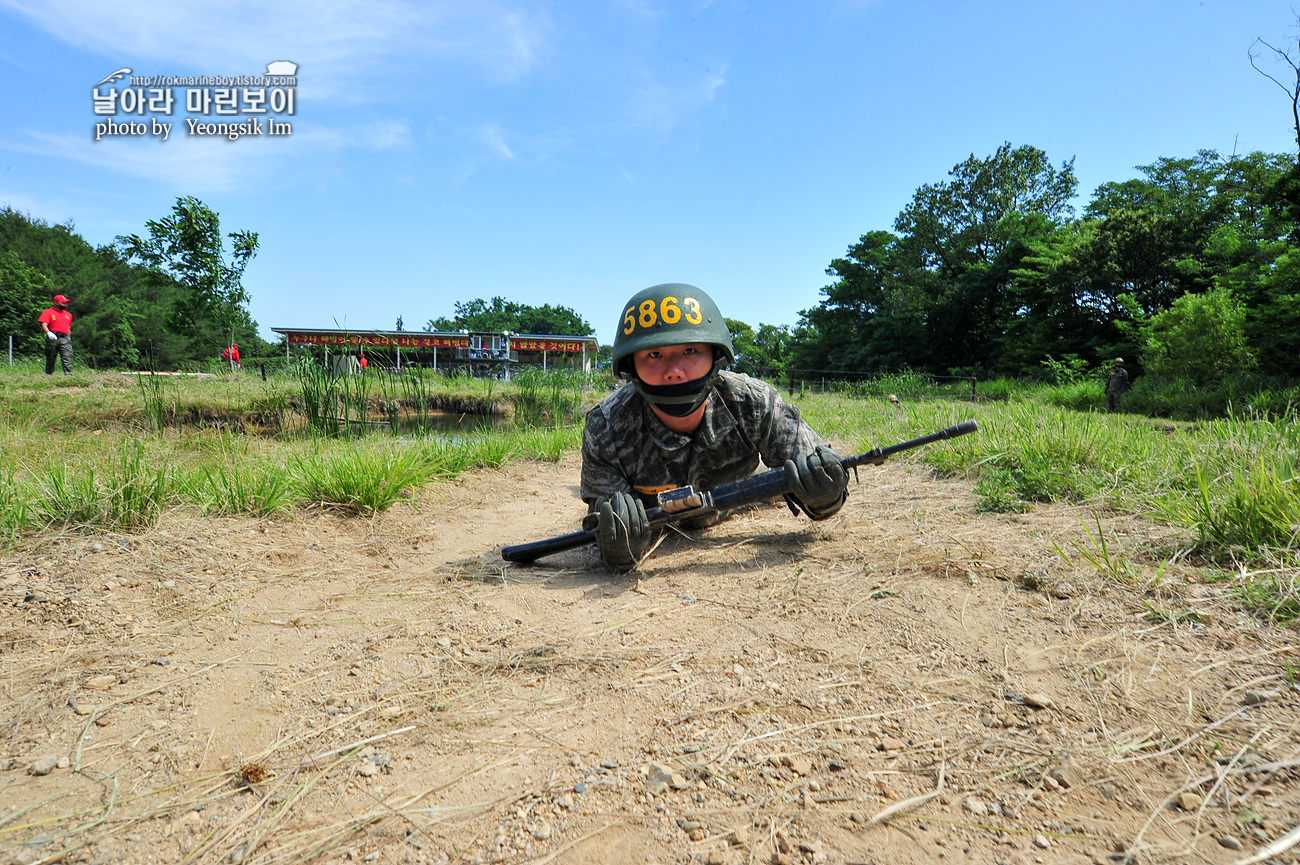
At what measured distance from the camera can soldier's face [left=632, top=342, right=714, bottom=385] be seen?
268 centimetres

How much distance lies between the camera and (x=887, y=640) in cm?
175

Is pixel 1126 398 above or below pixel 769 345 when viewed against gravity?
below

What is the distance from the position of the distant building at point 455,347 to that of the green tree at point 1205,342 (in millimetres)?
12871

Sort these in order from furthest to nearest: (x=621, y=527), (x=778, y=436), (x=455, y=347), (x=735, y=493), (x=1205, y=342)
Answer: (x=455, y=347) < (x=1205, y=342) < (x=778, y=436) < (x=735, y=493) < (x=621, y=527)

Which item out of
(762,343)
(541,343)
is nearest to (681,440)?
(541,343)

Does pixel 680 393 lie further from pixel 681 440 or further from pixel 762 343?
pixel 762 343

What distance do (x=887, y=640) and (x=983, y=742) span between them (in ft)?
1.58

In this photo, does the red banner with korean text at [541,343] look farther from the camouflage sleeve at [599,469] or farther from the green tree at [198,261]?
the camouflage sleeve at [599,469]

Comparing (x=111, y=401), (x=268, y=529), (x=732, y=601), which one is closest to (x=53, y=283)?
(x=111, y=401)

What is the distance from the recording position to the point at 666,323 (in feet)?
8.73

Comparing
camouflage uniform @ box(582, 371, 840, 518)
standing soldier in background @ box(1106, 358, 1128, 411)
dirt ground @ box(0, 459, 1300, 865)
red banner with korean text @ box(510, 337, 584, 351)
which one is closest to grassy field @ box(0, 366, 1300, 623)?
dirt ground @ box(0, 459, 1300, 865)

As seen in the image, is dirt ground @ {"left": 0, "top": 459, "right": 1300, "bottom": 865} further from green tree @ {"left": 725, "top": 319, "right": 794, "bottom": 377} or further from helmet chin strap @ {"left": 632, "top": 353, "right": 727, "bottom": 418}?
green tree @ {"left": 725, "top": 319, "right": 794, "bottom": 377}

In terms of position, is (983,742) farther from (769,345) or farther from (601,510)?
(769,345)

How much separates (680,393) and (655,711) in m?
1.47
